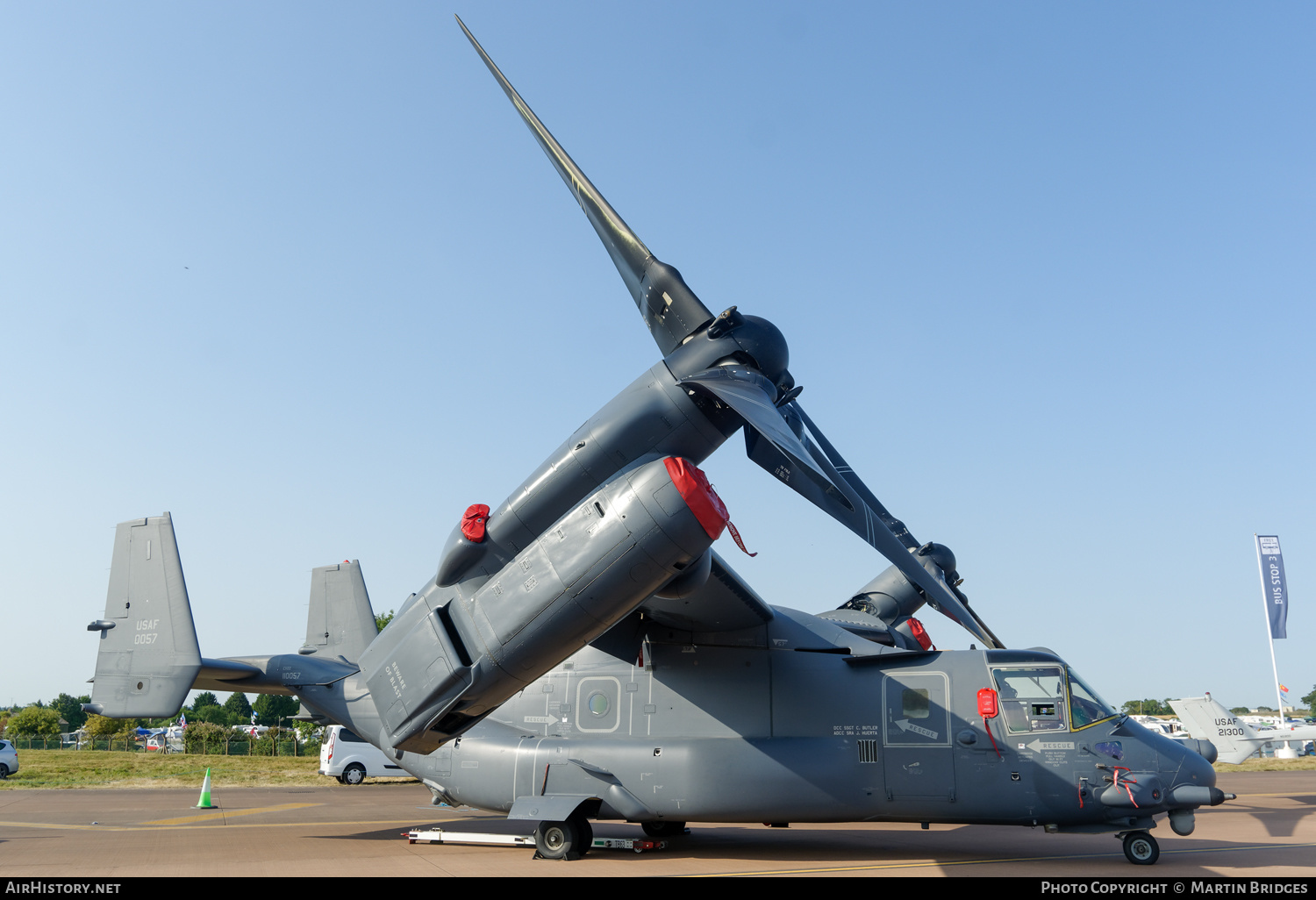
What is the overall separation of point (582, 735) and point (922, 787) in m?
4.74

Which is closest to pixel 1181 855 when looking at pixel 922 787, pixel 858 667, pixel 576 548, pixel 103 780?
pixel 922 787

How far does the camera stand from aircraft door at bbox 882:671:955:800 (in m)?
11.2

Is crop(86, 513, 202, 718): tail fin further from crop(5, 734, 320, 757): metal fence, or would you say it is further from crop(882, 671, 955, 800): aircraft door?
crop(5, 734, 320, 757): metal fence

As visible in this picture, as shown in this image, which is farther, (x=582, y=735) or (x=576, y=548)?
(x=582, y=735)

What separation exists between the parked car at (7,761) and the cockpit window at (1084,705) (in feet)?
107

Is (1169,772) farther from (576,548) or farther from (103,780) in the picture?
(103,780)

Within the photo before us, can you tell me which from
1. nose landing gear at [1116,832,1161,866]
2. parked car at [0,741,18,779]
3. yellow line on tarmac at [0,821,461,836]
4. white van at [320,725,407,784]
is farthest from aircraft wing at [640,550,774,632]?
parked car at [0,741,18,779]

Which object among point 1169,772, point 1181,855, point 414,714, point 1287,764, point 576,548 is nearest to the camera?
point 576,548

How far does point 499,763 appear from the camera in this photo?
12.7m

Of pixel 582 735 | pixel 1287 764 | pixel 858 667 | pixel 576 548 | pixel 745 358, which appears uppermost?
pixel 745 358

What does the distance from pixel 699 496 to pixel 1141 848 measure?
715 centimetres

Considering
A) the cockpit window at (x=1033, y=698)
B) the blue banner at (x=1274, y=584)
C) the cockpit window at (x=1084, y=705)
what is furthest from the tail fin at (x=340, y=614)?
the blue banner at (x=1274, y=584)

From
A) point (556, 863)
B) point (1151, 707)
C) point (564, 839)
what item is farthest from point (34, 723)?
point (1151, 707)

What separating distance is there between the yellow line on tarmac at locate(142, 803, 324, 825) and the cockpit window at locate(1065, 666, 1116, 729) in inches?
582
